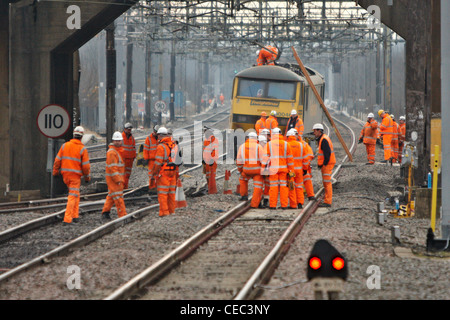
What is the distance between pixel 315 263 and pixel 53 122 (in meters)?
11.5

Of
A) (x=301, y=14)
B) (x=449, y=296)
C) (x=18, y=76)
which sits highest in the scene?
(x=301, y=14)

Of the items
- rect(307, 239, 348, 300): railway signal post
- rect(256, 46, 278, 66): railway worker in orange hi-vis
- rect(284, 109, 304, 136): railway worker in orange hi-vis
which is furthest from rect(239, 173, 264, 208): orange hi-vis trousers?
rect(256, 46, 278, 66): railway worker in orange hi-vis

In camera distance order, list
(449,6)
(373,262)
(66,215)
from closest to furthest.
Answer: (373,262), (449,6), (66,215)

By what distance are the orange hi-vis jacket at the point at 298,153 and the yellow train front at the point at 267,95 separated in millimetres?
11111

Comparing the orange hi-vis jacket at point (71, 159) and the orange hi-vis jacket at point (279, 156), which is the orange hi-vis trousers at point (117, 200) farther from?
the orange hi-vis jacket at point (279, 156)

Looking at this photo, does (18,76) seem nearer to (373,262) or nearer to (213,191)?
(213,191)

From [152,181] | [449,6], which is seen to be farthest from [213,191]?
[449,6]

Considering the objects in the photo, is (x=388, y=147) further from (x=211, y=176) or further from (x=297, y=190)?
(x=297, y=190)

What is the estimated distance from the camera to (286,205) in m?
16.0

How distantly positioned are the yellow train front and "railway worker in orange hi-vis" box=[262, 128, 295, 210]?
11413mm

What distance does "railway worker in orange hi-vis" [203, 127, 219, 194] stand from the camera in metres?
18.8

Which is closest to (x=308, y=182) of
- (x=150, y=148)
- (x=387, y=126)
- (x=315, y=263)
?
(x=150, y=148)

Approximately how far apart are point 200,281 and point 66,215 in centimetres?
562
